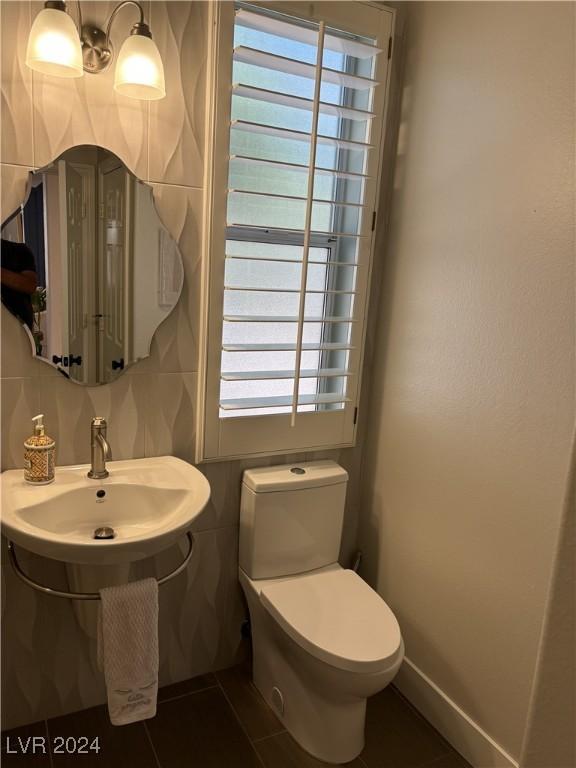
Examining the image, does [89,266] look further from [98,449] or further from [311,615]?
[311,615]

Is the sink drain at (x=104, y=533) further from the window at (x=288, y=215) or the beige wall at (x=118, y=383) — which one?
the window at (x=288, y=215)

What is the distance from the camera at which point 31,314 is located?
5.21 ft

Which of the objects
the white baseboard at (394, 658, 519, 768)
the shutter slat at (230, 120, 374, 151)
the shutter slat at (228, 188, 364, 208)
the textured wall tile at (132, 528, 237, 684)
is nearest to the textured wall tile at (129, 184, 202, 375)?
the shutter slat at (228, 188, 364, 208)

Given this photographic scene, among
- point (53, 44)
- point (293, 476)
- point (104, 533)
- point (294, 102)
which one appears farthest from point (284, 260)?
point (104, 533)

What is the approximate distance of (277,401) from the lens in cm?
198

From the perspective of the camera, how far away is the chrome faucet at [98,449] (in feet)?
5.37

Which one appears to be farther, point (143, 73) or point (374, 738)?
point (374, 738)

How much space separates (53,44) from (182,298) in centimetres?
72

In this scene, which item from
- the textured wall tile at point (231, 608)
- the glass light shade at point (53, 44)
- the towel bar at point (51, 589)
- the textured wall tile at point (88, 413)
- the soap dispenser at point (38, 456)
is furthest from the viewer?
the textured wall tile at point (231, 608)

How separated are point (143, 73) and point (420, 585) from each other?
174cm

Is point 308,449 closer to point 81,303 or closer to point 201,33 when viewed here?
point 81,303

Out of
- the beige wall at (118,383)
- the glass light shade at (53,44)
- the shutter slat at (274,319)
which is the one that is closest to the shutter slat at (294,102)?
the beige wall at (118,383)

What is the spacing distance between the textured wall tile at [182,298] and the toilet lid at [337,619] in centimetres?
78

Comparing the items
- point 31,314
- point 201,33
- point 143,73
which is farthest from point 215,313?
point 201,33
